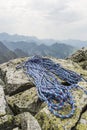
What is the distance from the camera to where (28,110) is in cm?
1359

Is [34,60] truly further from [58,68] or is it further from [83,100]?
[83,100]

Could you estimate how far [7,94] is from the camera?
50.9 ft

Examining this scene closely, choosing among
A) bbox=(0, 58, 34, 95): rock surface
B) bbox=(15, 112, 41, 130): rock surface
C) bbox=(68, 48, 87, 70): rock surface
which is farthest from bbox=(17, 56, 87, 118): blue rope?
bbox=(68, 48, 87, 70): rock surface

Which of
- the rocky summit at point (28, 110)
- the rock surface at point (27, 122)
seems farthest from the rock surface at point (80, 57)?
the rock surface at point (27, 122)

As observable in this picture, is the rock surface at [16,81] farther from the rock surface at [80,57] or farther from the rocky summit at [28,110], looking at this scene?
the rock surface at [80,57]

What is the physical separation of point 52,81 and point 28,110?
10.2 feet

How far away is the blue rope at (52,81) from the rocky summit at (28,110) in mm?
262

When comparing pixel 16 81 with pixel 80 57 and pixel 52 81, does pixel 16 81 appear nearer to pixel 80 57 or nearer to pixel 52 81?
pixel 52 81

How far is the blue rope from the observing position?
13.5m

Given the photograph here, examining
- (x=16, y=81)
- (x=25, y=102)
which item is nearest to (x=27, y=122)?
(x=25, y=102)

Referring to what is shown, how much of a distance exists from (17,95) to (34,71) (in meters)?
2.82

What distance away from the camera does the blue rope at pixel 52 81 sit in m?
13.5

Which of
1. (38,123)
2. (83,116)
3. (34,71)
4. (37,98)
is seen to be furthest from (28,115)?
(34,71)

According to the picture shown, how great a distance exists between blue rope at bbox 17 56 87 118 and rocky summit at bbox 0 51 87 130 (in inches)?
10.3
